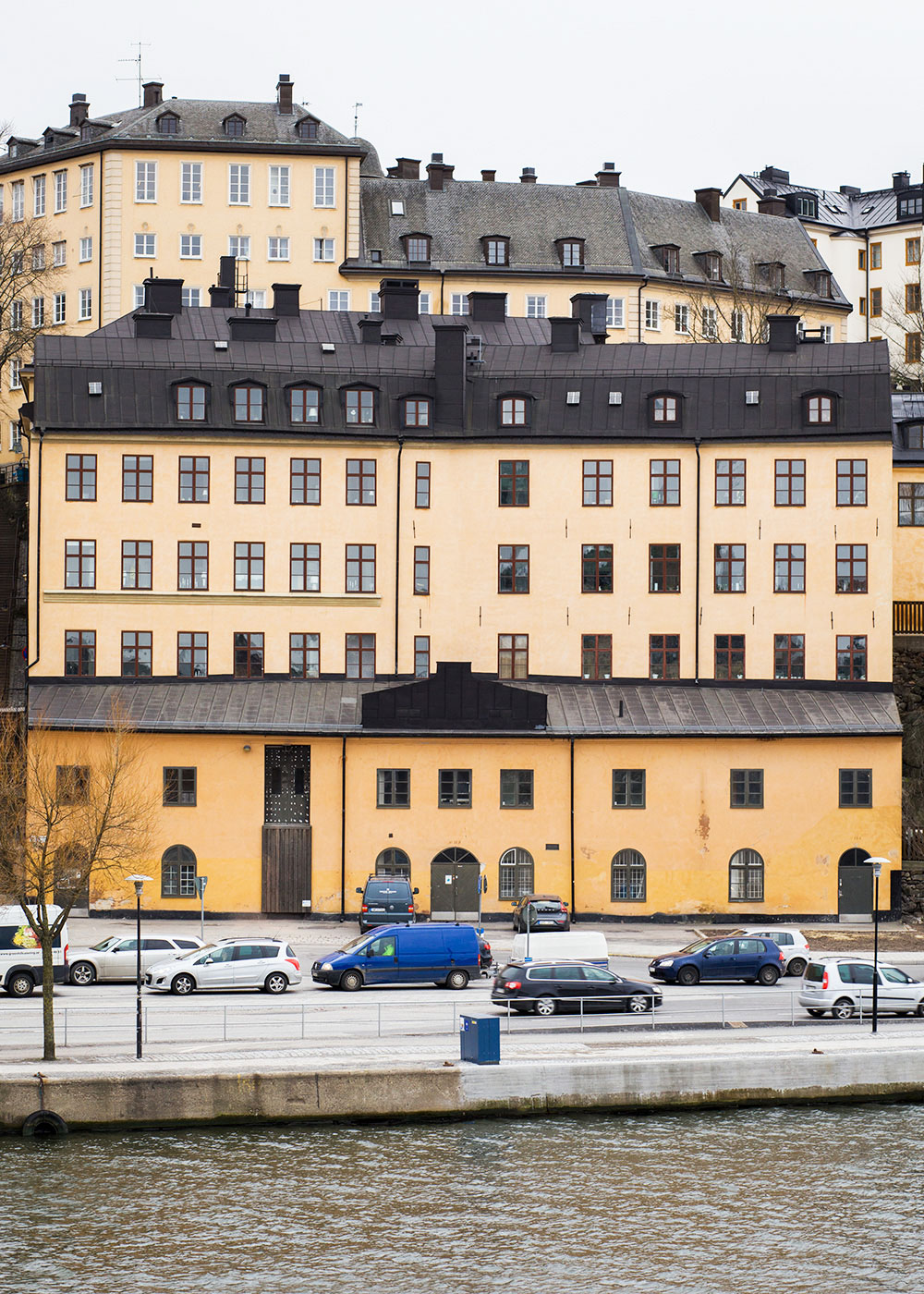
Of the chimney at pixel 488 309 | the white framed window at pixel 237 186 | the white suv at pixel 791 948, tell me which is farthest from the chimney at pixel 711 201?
the white suv at pixel 791 948

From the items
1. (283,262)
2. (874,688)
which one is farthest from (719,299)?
(874,688)

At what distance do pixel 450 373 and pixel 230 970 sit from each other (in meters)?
32.0

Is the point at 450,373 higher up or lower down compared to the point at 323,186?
lower down

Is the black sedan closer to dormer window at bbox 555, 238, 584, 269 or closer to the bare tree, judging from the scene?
the bare tree

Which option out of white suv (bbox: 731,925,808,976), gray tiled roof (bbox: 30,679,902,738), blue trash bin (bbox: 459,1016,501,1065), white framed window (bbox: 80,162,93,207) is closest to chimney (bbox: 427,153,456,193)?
white framed window (bbox: 80,162,93,207)

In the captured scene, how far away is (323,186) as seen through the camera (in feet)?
344

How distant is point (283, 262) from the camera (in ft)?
342

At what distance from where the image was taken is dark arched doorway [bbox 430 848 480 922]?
218ft

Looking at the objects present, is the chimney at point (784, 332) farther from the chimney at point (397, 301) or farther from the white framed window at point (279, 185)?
the white framed window at point (279, 185)

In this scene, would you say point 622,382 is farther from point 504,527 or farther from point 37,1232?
point 37,1232

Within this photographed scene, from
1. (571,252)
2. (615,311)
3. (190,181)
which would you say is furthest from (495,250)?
(190,181)

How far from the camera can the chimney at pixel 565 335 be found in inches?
2977

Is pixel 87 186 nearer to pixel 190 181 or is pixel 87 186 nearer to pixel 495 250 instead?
pixel 190 181

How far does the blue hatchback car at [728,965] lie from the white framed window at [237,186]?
214 feet
